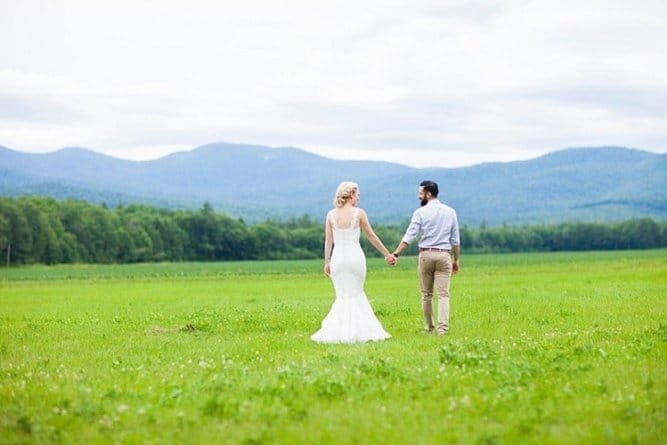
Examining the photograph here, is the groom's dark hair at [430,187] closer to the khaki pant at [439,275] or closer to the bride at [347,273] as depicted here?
the khaki pant at [439,275]

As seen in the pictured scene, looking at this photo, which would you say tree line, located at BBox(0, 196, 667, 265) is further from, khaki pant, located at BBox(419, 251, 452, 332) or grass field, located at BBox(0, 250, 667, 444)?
grass field, located at BBox(0, 250, 667, 444)

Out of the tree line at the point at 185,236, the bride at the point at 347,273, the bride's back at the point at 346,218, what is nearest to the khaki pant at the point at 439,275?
the bride at the point at 347,273

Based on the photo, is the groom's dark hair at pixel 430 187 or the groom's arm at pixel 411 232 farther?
the groom's dark hair at pixel 430 187

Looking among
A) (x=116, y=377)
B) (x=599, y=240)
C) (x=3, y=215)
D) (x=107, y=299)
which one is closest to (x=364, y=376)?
(x=116, y=377)

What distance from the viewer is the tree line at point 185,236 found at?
420 feet

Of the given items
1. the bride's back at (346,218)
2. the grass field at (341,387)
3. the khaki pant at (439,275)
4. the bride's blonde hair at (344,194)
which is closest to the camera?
the grass field at (341,387)

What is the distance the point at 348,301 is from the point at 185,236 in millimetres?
136901

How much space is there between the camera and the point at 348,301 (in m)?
19.0

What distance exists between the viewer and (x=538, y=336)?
1869 centimetres

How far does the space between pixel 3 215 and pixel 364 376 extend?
12006cm

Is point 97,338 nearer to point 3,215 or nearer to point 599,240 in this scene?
point 3,215

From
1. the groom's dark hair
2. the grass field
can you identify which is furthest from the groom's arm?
the grass field

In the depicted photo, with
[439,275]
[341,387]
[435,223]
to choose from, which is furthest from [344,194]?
[341,387]

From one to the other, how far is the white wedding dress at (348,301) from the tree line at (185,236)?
10989 centimetres
